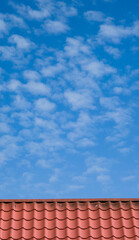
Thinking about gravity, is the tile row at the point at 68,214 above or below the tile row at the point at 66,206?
below

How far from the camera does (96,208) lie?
27.9 ft

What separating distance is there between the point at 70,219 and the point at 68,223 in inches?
5.5

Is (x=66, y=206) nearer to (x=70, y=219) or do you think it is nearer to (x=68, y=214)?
(x=68, y=214)

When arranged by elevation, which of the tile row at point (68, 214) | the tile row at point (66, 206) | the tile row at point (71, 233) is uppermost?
the tile row at point (66, 206)

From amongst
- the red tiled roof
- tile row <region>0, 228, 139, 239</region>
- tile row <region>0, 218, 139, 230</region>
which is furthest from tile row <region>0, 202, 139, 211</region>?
tile row <region>0, 228, 139, 239</region>

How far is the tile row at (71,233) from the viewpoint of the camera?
7684mm

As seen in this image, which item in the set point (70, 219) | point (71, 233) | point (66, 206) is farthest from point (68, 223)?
point (66, 206)

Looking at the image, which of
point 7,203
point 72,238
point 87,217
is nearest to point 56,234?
point 72,238

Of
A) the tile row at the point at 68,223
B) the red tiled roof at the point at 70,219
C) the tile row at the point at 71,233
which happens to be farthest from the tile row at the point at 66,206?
the tile row at the point at 71,233

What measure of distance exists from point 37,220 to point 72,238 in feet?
2.84

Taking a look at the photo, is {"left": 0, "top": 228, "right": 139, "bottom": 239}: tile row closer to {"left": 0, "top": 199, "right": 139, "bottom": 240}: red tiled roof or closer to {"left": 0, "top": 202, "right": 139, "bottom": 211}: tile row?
{"left": 0, "top": 199, "right": 139, "bottom": 240}: red tiled roof

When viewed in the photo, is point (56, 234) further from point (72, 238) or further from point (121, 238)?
point (121, 238)

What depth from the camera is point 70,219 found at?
8.18 meters

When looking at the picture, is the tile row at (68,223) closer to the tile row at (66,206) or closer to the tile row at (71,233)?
the tile row at (71,233)
